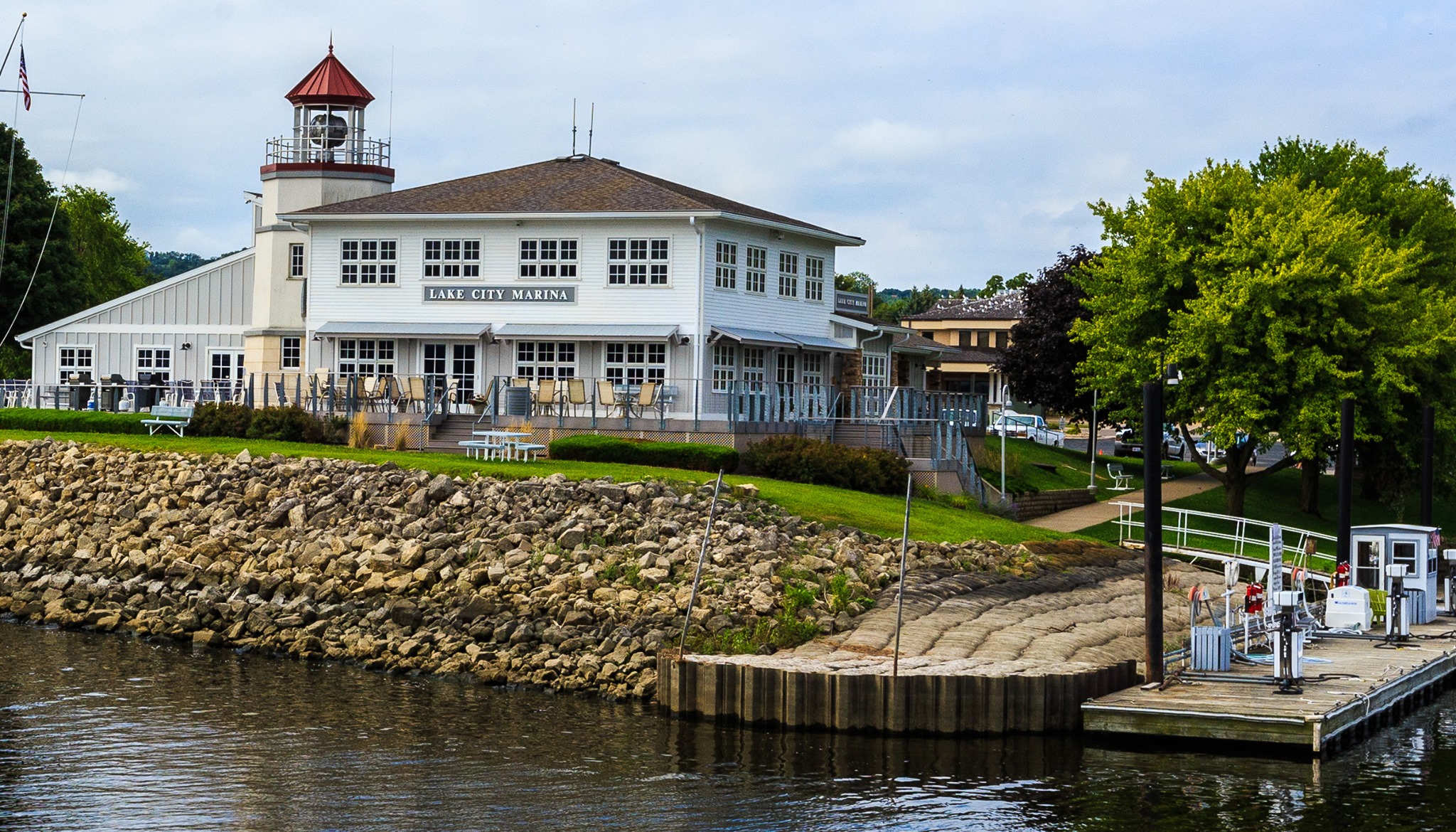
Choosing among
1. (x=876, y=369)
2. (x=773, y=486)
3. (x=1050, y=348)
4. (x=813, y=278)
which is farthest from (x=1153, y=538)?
(x=1050, y=348)

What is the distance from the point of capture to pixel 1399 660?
25359 millimetres

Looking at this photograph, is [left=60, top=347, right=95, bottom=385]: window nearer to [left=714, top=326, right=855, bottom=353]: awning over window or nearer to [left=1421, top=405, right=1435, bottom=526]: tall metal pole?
[left=714, top=326, right=855, bottom=353]: awning over window

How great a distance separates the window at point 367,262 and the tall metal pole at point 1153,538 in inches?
985

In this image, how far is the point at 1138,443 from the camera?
57.5 meters

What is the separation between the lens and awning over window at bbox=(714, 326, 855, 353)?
133ft

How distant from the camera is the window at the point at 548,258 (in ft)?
136

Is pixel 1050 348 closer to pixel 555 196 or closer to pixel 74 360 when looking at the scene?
pixel 555 196

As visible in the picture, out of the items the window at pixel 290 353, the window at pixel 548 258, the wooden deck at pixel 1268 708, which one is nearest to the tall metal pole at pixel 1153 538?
the wooden deck at pixel 1268 708

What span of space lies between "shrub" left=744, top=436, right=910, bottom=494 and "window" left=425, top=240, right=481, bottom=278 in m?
10.6

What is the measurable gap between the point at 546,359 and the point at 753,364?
5.16 meters

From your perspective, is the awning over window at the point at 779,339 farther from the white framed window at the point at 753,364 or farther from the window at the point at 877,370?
the window at the point at 877,370

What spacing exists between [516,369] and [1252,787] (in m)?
25.9

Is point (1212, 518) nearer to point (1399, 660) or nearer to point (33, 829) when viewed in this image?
point (1399, 660)

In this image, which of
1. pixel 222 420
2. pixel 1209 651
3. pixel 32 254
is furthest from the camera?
pixel 32 254
